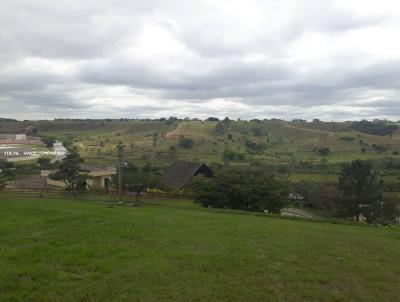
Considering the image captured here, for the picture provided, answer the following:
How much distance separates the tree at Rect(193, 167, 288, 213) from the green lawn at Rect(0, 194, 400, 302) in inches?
759

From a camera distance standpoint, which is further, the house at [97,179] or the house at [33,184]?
the house at [97,179]

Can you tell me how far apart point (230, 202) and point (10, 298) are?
1141 inches

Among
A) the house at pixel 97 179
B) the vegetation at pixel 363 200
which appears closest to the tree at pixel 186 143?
the house at pixel 97 179

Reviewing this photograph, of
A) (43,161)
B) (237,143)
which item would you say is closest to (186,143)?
(237,143)

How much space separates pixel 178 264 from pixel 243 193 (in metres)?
25.3

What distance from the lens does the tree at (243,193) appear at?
35.3 meters

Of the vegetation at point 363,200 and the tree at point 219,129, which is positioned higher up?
the tree at point 219,129

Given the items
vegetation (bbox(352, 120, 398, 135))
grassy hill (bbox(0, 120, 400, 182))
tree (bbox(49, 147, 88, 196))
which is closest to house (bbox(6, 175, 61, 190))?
tree (bbox(49, 147, 88, 196))

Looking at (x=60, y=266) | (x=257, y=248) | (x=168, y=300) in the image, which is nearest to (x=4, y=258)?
(x=60, y=266)

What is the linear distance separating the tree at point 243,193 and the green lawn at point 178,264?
759 inches

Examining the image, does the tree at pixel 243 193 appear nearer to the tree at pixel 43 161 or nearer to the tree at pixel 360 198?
the tree at pixel 360 198

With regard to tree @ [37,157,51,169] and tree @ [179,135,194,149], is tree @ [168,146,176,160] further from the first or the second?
tree @ [37,157,51,169]

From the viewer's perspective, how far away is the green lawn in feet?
27.2

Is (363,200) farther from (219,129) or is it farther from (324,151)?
(219,129)
